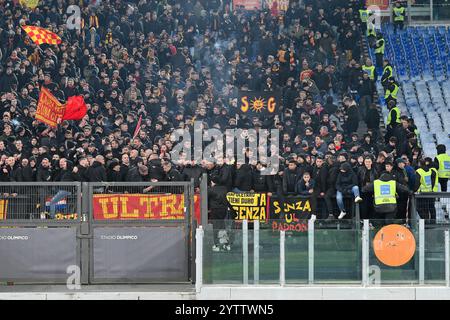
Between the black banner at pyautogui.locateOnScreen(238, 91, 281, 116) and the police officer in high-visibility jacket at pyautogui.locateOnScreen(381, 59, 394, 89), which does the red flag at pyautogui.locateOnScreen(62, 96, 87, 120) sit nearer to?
the black banner at pyautogui.locateOnScreen(238, 91, 281, 116)

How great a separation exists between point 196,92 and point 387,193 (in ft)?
34.5

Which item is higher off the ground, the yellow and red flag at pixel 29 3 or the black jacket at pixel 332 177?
the yellow and red flag at pixel 29 3

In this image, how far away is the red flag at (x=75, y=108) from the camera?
107ft

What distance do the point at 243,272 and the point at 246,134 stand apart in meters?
7.35

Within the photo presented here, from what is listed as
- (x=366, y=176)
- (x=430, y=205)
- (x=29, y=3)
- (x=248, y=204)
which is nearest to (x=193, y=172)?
(x=248, y=204)

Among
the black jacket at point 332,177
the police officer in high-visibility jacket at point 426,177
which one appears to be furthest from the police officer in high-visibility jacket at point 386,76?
the black jacket at point 332,177

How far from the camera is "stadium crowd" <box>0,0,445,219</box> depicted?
2845cm

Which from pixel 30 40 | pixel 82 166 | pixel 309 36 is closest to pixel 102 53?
pixel 30 40

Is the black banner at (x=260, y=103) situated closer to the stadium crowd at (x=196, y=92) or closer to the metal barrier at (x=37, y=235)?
the stadium crowd at (x=196, y=92)

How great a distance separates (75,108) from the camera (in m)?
32.8

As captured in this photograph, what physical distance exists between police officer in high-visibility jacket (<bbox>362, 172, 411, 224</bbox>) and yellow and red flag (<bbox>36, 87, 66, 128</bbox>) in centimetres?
799

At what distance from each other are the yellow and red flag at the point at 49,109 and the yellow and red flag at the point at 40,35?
18.4ft
